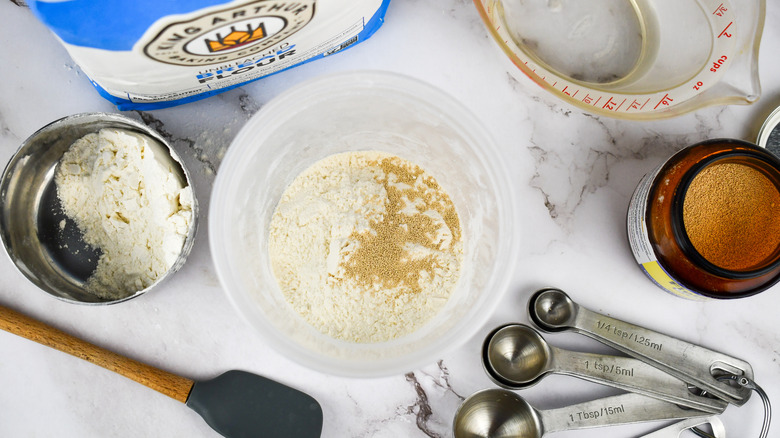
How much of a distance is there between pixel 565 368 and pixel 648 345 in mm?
150

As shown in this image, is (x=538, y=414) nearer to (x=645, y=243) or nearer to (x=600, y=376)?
(x=600, y=376)

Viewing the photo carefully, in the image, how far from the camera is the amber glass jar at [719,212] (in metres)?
0.80

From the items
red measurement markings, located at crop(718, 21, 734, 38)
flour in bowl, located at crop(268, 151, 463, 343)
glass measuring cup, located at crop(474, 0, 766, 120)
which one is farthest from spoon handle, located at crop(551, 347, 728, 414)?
red measurement markings, located at crop(718, 21, 734, 38)

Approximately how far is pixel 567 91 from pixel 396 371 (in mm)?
510

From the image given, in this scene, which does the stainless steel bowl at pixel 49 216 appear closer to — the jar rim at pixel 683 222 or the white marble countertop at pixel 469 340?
the white marble countertop at pixel 469 340

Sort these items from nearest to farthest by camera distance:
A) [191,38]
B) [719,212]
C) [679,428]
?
[191,38]
[719,212]
[679,428]

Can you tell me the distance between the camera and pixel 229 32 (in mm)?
712

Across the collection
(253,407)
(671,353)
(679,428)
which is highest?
(253,407)

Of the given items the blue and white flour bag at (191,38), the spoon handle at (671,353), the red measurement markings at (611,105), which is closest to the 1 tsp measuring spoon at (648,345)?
the spoon handle at (671,353)

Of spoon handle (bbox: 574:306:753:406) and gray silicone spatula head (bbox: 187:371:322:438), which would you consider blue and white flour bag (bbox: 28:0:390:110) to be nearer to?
gray silicone spatula head (bbox: 187:371:322:438)

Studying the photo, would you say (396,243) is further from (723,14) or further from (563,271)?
(723,14)

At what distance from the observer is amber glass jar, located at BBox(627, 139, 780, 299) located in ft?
2.61

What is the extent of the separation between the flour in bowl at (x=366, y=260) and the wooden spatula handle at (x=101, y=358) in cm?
24

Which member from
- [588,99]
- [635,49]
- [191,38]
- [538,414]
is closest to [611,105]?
[588,99]
